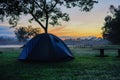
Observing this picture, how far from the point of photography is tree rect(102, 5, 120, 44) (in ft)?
272

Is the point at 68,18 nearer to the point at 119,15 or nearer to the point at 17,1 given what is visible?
the point at 17,1

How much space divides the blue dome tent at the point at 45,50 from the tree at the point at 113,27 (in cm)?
6084

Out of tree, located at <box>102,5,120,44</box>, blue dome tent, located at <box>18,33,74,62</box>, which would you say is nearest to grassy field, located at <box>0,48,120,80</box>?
blue dome tent, located at <box>18,33,74,62</box>

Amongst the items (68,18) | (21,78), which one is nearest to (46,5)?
(68,18)

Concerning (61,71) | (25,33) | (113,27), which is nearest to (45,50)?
(61,71)

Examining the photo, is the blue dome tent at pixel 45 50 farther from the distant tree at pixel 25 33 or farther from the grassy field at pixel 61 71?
the distant tree at pixel 25 33

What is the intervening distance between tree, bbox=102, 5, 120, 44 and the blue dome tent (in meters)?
60.8

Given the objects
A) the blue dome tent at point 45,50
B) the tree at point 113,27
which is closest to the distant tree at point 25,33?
the tree at point 113,27

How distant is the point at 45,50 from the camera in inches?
879

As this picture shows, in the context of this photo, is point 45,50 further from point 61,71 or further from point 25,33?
point 25,33

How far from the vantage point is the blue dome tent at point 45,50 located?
22.2 m

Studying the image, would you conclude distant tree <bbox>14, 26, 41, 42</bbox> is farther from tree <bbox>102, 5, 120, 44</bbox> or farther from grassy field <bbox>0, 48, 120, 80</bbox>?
grassy field <bbox>0, 48, 120, 80</bbox>

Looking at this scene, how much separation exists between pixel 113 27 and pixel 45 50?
63314 millimetres

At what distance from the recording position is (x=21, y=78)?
520 inches
